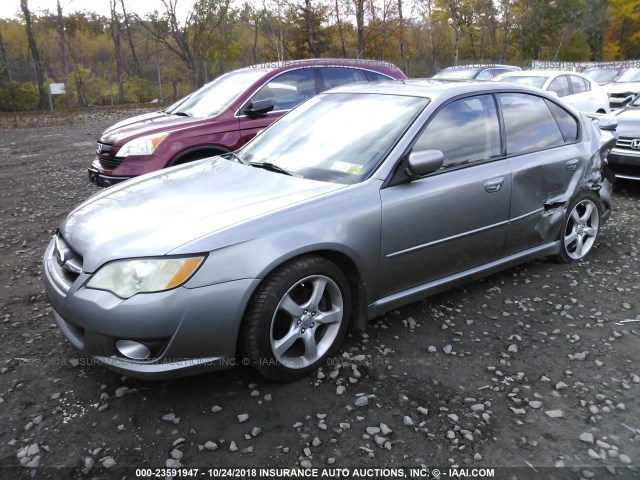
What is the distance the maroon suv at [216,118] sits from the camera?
5.68m

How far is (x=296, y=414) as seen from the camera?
2.60 meters

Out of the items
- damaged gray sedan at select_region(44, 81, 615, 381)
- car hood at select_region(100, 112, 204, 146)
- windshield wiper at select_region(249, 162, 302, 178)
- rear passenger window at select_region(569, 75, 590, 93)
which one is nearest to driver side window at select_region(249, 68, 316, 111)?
car hood at select_region(100, 112, 204, 146)

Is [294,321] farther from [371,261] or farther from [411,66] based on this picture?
[411,66]

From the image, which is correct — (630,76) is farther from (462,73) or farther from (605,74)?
(462,73)

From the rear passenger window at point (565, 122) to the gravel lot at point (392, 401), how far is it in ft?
4.15

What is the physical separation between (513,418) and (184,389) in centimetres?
175

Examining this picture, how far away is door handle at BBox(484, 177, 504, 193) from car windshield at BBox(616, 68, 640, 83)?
562 inches

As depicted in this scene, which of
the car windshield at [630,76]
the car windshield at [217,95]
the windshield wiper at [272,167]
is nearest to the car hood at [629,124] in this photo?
the car windshield at [217,95]

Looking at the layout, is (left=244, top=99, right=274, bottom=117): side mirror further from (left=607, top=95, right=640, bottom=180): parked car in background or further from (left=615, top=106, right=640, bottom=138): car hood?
(left=615, top=106, right=640, bottom=138): car hood

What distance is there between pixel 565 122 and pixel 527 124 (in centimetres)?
54

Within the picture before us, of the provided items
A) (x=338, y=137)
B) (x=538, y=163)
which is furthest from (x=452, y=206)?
(x=538, y=163)

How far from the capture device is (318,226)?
2.76m

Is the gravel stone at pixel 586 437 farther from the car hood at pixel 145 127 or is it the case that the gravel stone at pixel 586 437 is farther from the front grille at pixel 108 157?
the front grille at pixel 108 157

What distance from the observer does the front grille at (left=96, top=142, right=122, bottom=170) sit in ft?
19.0
